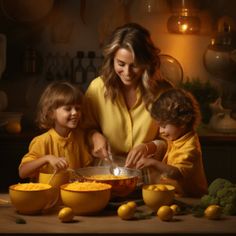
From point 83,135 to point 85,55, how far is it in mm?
1943

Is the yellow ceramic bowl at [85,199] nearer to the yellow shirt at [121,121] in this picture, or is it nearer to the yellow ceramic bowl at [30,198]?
the yellow ceramic bowl at [30,198]

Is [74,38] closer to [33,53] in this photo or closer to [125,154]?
[33,53]

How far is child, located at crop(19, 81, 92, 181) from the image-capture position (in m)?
2.55

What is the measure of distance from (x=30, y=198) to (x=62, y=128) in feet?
2.76

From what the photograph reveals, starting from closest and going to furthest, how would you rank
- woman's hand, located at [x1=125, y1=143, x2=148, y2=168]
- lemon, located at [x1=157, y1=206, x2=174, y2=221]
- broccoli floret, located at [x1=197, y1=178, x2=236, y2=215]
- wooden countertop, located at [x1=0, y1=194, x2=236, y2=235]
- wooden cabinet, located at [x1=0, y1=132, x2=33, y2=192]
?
wooden countertop, located at [x1=0, y1=194, x2=236, y2=235], lemon, located at [x1=157, y1=206, x2=174, y2=221], broccoli floret, located at [x1=197, y1=178, x2=236, y2=215], woman's hand, located at [x1=125, y1=143, x2=148, y2=168], wooden cabinet, located at [x1=0, y1=132, x2=33, y2=192]

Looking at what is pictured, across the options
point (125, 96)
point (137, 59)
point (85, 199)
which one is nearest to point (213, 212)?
point (85, 199)

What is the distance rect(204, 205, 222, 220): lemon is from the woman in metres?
0.72

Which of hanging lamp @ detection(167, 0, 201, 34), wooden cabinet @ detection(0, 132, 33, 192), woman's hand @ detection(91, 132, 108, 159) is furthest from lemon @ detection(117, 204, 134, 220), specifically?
hanging lamp @ detection(167, 0, 201, 34)

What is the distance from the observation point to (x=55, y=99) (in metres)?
2.59

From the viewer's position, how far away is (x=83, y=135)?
269 cm

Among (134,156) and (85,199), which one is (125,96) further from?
(85,199)

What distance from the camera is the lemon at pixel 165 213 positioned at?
1779 mm

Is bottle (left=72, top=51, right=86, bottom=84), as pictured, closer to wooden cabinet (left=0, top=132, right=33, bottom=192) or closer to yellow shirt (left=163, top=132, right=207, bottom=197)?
wooden cabinet (left=0, top=132, right=33, bottom=192)

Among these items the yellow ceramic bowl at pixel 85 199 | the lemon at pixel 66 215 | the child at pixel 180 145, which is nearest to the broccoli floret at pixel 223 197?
the child at pixel 180 145
